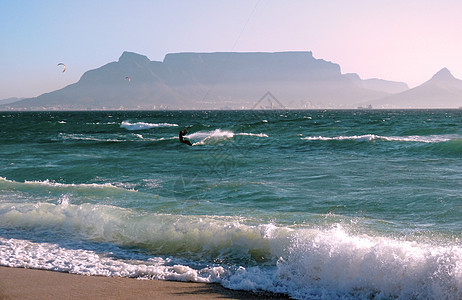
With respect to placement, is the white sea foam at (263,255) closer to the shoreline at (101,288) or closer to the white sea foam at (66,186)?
the shoreline at (101,288)

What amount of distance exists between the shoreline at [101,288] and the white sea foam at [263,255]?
0.77 ft

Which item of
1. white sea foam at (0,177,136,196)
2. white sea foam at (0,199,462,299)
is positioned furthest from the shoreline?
white sea foam at (0,177,136,196)

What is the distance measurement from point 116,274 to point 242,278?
2125mm

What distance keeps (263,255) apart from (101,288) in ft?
9.87

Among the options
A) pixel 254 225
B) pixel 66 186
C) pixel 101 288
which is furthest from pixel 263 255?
pixel 66 186

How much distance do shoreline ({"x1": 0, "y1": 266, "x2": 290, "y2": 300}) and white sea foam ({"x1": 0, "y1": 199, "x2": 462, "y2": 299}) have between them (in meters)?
0.23

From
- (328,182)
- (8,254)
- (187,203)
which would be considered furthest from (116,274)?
(328,182)

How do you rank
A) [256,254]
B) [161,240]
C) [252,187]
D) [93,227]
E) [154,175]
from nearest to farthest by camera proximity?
[256,254], [161,240], [93,227], [252,187], [154,175]

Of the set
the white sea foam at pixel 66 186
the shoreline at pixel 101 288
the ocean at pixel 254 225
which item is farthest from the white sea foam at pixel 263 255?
the white sea foam at pixel 66 186

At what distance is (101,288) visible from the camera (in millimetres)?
6785

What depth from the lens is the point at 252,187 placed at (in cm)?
1456

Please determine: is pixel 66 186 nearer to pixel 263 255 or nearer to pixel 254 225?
pixel 254 225

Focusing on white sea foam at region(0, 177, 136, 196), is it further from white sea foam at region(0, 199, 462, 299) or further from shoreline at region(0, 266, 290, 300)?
shoreline at region(0, 266, 290, 300)

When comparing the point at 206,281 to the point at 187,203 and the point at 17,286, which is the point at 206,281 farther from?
the point at 187,203
